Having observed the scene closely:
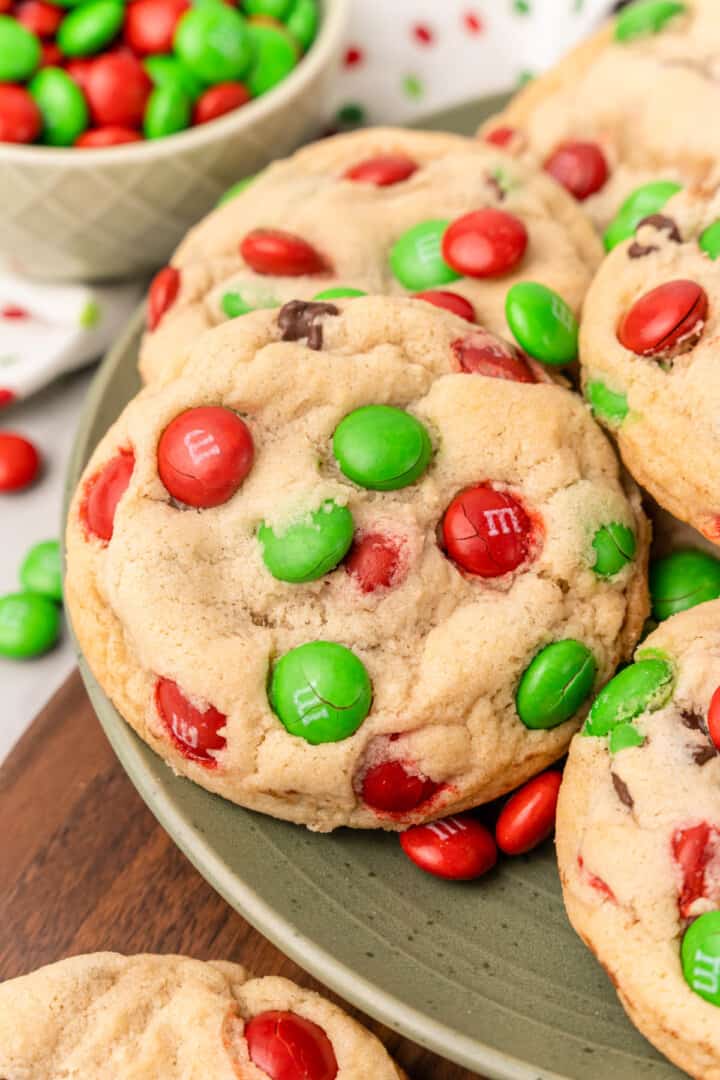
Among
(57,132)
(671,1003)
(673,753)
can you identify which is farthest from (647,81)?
(671,1003)

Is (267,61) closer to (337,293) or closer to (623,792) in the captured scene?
(337,293)

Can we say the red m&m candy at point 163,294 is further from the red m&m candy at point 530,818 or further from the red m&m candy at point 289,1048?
the red m&m candy at point 289,1048

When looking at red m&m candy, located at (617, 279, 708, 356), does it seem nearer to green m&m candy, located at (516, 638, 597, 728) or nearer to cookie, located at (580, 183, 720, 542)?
cookie, located at (580, 183, 720, 542)

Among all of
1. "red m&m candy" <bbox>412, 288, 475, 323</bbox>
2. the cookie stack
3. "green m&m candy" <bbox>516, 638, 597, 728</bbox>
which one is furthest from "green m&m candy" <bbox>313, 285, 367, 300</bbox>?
"green m&m candy" <bbox>516, 638, 597, 728</bbox>

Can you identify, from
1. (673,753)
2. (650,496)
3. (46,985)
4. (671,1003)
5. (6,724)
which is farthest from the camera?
(6,724)

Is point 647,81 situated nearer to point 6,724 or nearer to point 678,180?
point 678,180

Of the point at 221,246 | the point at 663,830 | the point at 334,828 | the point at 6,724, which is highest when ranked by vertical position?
the point at 221,246
